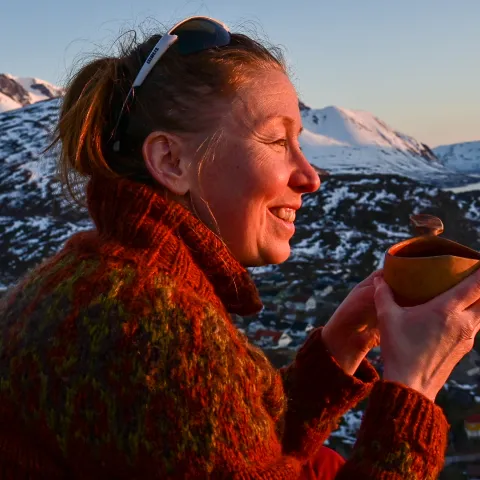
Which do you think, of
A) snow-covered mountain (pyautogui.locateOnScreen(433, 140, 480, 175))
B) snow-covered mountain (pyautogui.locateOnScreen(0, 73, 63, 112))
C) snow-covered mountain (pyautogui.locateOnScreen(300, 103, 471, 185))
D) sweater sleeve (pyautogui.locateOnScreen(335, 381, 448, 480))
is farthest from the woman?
snow-covered mountain (pyautogui.locateOnScreen(433, 140, 480, 175))

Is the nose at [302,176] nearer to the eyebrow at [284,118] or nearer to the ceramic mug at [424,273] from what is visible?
the eyebrow at [284,118]

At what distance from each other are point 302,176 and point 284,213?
0.21 feet

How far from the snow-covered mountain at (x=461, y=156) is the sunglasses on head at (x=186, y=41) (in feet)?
121

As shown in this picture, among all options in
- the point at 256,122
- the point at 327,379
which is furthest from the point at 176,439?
the point at 327,379

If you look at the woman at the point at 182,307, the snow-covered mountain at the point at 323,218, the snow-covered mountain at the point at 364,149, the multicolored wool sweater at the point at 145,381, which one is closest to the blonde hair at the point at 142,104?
the woman at the point at 182,307

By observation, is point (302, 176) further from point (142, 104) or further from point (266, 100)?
point (142, 104)

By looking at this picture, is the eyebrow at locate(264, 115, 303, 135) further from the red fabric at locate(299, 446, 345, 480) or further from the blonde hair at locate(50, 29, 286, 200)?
the red fabric at locate(299, 446, 345, 480)

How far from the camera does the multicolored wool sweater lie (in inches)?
26.4

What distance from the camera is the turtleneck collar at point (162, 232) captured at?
808mm

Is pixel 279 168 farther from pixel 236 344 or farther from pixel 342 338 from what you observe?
pixel 342 338

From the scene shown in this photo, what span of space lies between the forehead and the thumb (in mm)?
289

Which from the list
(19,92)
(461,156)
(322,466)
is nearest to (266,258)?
(322,466)

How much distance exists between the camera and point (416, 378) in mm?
851

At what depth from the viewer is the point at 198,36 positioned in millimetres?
A: 969
